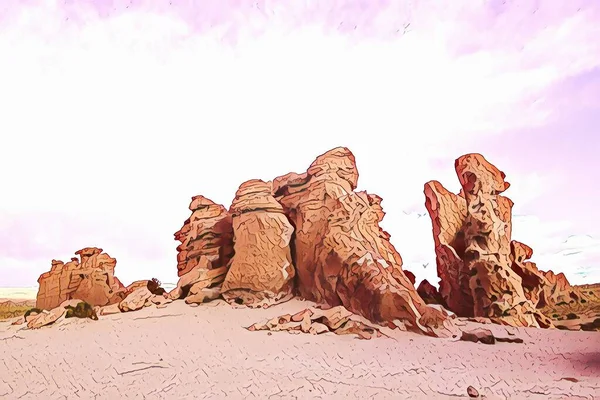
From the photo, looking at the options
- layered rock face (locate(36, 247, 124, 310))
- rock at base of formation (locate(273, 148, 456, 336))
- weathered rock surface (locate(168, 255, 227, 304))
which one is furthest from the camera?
layered rock face (locate(36, 247, 124, 310))

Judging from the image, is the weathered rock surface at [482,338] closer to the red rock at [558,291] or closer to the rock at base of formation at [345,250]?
the rock at base of formation at [345,250]

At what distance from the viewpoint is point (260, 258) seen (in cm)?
1633

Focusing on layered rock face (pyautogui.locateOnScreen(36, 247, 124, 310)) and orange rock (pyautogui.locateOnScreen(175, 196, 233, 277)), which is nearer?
orange rock (pyautogui.locateOnScreen(175, 196, 233, 277))

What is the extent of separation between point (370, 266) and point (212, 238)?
757 cm

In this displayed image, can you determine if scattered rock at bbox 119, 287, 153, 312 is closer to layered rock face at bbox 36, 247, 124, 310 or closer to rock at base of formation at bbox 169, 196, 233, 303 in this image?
rock at base of formation at bbox 169, 196, 233, 303

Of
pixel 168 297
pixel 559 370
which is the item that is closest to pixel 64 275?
pixel 168 297

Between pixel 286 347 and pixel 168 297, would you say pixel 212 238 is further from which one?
pixel 286 347

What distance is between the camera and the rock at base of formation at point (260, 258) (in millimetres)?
16047

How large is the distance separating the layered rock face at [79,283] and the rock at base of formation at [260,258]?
9.28m

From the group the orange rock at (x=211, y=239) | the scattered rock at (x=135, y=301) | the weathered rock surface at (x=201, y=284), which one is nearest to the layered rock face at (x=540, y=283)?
the orange rock at (x=211, y=239)

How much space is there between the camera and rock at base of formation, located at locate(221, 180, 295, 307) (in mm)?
16047

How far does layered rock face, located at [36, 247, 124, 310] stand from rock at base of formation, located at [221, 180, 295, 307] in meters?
9.28

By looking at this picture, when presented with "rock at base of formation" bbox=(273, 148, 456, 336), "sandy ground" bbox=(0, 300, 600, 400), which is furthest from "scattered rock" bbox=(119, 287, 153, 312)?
"rock at base of formation" bbox=(273, 148, 456, 336)

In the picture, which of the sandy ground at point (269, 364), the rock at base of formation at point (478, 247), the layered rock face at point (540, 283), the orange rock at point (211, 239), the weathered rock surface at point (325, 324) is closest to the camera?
the sandy ground at point (269, 364)
